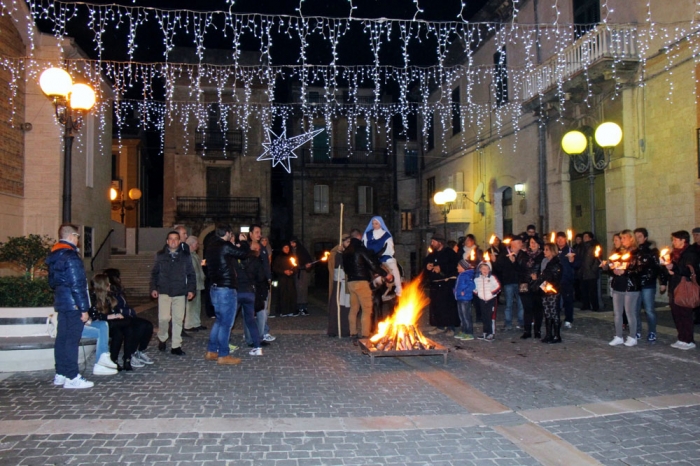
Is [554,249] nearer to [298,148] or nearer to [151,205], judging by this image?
[298,148]

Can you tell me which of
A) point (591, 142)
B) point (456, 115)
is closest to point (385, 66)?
point (591, 142)

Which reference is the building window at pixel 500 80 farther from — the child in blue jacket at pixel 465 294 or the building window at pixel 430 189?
the child in blue jacket at pixel 465 294

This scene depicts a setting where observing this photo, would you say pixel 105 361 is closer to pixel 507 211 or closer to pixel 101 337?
pixel 101 337

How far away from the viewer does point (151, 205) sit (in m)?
40.4

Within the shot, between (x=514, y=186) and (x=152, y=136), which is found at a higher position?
(x=152, y=136)

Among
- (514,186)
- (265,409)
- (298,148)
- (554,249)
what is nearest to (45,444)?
(265,409)

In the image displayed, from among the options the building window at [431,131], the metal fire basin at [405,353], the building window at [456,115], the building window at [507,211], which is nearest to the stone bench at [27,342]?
the metal fire basin at [405,353]

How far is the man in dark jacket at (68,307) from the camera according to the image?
Result: 6500 millimetres

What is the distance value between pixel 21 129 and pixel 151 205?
26049mm

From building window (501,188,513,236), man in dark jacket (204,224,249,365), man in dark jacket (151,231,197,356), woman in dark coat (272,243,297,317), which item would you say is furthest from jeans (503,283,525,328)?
building window (501,188,513,236)

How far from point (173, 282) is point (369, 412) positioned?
13.7 feet

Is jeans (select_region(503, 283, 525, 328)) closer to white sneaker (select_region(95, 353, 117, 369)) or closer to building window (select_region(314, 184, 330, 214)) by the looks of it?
white sneaker (select_region(95, 353, 117, 369))

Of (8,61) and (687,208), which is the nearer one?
(687,208)

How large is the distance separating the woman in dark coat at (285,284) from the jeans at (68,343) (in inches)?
293
